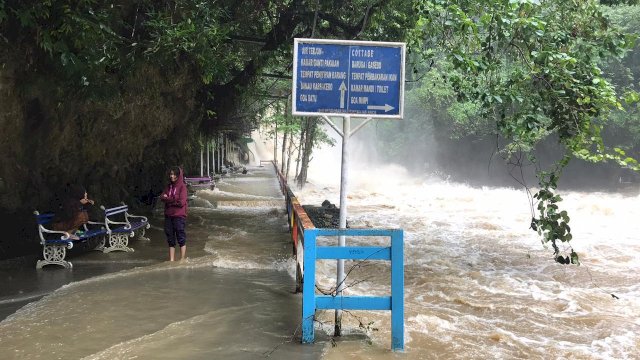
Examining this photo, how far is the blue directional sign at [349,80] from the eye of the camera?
15.9ft

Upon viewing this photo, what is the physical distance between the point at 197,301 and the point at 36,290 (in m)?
2.25

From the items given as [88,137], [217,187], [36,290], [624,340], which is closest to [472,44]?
[624,340]

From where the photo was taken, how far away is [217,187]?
24.6 metres

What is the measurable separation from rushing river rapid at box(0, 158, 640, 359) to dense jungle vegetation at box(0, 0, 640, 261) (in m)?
1.43

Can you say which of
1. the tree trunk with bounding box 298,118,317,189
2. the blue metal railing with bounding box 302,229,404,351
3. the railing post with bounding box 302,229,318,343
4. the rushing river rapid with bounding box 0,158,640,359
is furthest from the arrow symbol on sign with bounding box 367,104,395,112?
the tree trunk with bounding box 298,118,317,189

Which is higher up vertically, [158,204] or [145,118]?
[145,118]

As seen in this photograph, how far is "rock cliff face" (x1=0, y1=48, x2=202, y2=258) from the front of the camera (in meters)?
7.27

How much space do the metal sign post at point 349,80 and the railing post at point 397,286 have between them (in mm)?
1181

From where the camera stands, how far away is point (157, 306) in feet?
19.9

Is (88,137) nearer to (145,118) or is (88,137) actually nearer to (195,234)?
(145,118)

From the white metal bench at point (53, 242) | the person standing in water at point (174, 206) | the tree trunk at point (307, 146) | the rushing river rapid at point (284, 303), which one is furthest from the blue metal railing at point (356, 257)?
the tree trunk at point (307, 146)

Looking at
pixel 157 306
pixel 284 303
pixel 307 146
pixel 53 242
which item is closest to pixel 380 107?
pixel 284 303

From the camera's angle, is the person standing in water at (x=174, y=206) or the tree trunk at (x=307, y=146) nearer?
the person standing in water at (x=174, y=206)

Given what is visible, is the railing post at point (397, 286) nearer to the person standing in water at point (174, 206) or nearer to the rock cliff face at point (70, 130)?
the person standing in water at point (174, 206)
